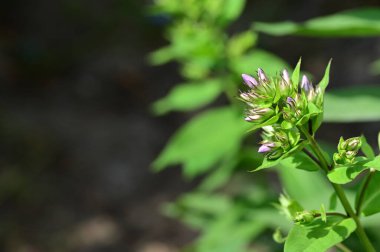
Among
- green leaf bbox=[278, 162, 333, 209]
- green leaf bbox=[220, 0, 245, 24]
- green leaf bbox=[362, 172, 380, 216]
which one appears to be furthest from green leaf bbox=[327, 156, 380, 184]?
green leaf bbox=[220, 0, 245, 24]

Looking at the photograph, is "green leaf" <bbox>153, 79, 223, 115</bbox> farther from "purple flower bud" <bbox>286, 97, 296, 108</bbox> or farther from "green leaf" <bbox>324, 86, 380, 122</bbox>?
"purple flower bud" <bbox>286, 97, 296, 108</bbox>

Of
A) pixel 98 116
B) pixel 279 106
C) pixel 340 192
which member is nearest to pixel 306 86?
pixel 279 106

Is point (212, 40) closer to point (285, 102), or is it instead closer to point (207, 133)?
point (207, 133)

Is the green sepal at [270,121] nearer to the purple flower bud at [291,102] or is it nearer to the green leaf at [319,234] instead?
the purple flower bud at [291,102]

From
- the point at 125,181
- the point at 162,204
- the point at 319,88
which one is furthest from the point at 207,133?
the point at 125,181

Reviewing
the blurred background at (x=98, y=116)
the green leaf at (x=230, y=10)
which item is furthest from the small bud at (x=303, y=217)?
the blurred background at (x=98, y=116)
